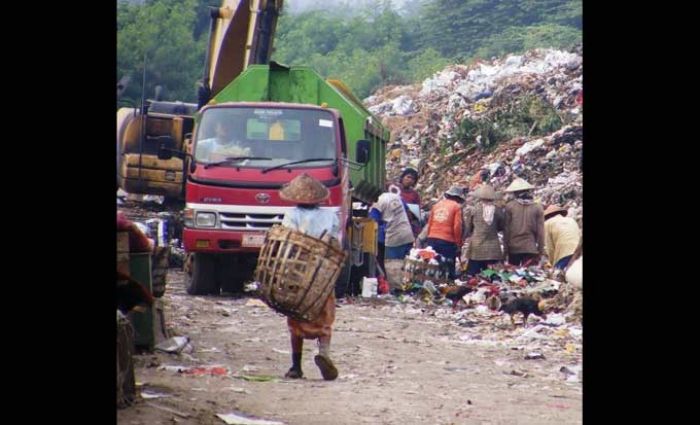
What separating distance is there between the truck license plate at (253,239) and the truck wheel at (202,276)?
10.2 inches

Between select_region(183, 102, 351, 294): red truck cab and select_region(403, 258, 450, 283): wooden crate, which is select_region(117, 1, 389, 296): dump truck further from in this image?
select_region(403, 258, 450, 283): wooden crate

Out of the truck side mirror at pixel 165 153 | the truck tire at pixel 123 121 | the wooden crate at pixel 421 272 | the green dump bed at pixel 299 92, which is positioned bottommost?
the wooden crate at pixel 421 272

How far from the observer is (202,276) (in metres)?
7.53

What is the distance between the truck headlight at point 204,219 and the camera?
7.62 meters

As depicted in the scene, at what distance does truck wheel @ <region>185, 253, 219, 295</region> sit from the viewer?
745 centimetres

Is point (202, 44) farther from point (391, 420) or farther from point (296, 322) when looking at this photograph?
point (391, 420)

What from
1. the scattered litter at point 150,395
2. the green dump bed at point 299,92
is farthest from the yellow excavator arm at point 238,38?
the scattered litter at point 150,395

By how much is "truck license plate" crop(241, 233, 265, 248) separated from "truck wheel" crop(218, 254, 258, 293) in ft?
0.33

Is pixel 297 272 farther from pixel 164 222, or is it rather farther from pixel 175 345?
pixel 164 222

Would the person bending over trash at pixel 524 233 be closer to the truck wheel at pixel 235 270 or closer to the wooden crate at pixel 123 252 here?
the truck wheel at pixel 235 270

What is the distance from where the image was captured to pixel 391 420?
5.82 meters

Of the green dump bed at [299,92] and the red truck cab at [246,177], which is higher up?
the green dump bed at [299,92]
